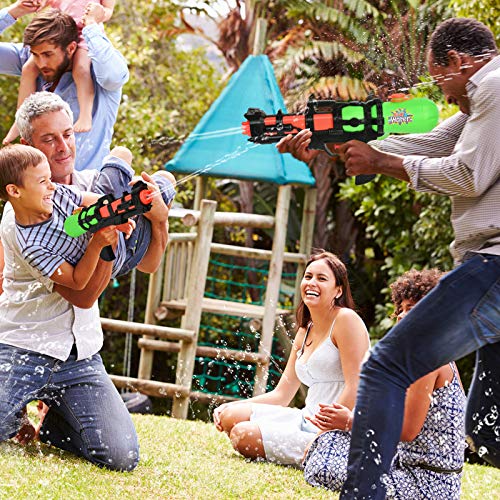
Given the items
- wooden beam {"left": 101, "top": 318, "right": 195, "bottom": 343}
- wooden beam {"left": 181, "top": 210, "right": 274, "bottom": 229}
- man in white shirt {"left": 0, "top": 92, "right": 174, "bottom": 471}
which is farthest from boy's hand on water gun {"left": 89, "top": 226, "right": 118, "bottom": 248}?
wooden beam {"left": 181, "top": 210, "right": 274, "bottom": 229}

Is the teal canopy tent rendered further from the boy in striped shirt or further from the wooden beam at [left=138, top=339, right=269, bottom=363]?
the boy in striped shirt

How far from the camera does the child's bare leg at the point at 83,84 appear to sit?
439 centimetres

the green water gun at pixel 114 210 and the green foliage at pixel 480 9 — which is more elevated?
the green foliage at pixel 480 9

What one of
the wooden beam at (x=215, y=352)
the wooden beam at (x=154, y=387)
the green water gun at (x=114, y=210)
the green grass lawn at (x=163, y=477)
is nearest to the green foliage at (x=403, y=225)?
the wooden beam at (x=215, y=352)

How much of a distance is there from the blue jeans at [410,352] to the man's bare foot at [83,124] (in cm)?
217

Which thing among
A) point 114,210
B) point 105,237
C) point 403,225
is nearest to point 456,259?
point 114,210

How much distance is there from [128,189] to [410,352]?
1533 millimetres

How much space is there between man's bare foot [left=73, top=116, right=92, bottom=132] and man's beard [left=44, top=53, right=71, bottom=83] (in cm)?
26

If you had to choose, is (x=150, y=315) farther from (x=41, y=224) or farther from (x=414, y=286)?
(x=414, y=286)

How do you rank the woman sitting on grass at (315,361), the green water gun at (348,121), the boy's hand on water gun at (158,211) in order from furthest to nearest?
the woman sitting on grass at (315,361) < the boy's hand on water gun at (158,211) < the green water gun at (348,121)

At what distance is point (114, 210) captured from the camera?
318 centimetres

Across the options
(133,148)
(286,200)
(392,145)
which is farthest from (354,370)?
(133,148)

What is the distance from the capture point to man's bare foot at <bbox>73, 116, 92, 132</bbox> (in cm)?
435

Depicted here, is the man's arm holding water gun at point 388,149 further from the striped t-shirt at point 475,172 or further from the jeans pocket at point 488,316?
the jeans pocket at point 488,316
